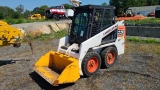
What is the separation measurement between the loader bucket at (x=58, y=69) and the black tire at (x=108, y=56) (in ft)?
4.40

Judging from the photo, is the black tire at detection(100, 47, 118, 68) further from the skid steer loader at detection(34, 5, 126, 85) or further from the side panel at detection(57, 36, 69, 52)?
the side panel at detection(57, 36, 69, 52)

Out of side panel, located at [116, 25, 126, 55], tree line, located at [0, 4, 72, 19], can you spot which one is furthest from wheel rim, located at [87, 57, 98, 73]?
tree line, located at [0, 4, 72, 19]

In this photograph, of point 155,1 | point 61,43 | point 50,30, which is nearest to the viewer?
point 61,43

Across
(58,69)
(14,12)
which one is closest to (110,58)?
(58,69)

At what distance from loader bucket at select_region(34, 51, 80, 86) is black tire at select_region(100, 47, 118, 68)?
4.40 feet

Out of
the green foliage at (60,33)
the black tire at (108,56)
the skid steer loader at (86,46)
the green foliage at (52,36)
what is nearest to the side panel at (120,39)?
the skid steer loader at (86,46)

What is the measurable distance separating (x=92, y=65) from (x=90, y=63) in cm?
14

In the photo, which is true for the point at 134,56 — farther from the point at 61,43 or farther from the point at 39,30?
the point at 39,30

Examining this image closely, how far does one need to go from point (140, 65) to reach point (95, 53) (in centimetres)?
224

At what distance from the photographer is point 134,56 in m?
9.92

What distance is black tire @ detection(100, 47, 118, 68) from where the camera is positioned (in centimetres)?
766

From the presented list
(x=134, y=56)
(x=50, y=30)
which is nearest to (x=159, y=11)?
(x=50, y=30)

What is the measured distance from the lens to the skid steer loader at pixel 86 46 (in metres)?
6.79

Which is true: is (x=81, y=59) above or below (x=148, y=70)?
above
